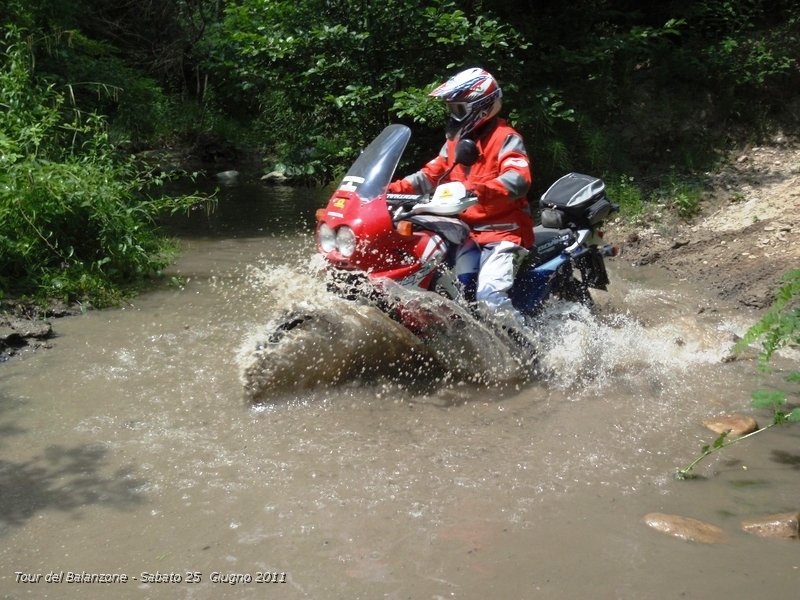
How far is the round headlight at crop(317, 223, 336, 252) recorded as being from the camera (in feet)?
16.9

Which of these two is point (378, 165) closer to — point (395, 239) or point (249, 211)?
point (395, 239)

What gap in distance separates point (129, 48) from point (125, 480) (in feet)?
62.5

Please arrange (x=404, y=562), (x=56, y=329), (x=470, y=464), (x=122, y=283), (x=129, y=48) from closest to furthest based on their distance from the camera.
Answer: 1. (x=404, y=562)
2. (x=470, y=464)
3. (x=56, y=329)
4. (x=122, y=283)
5. (x=129, y=48)

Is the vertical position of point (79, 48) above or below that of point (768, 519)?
above

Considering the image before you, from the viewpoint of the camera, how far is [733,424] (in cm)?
489

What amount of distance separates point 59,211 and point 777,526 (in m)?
6.07

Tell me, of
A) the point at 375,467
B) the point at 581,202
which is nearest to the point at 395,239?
the point at 375,467

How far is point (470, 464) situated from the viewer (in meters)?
4.45

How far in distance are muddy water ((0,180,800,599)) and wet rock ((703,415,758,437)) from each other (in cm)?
10

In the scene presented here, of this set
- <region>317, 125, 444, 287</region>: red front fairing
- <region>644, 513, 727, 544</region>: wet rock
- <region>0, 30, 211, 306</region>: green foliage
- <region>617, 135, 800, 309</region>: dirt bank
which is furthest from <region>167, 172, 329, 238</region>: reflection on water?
<region>644, 513, 727, 544</region>: wet rock

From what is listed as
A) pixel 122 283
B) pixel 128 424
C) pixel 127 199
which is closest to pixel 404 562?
pixel 128 424

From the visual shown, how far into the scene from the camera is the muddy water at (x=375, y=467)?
344 cm

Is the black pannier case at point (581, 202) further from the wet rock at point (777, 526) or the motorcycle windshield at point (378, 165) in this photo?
the wet rock at point (777, 526)

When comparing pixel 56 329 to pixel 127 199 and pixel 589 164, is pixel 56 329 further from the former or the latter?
pixel 589 164
